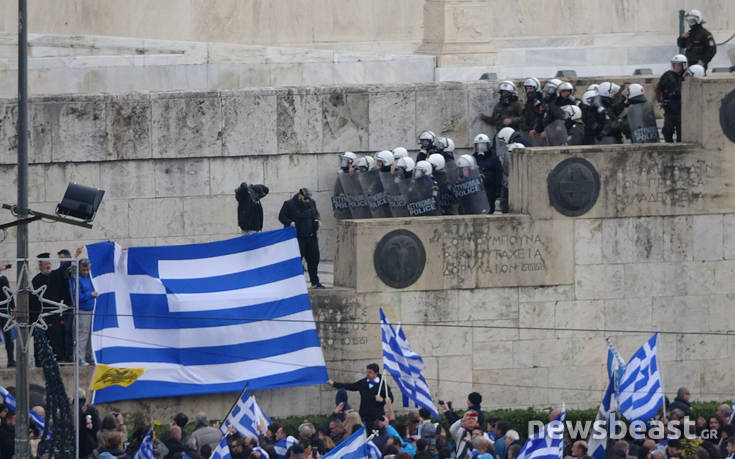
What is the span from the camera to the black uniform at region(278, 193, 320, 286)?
2958cm

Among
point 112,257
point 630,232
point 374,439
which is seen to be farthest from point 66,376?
point 630,232

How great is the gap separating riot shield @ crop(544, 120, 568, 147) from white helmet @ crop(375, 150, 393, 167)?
7.78 feet

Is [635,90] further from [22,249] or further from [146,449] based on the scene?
[146,449]

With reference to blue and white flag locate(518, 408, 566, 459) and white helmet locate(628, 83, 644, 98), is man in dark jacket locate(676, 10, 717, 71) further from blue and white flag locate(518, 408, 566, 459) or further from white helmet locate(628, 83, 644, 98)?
blue and white flag locate(518, 408, 566, 459)

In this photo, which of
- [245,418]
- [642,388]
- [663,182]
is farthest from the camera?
[663,182]

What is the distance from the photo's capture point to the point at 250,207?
98.2 feet

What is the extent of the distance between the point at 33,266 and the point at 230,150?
10.5 feet

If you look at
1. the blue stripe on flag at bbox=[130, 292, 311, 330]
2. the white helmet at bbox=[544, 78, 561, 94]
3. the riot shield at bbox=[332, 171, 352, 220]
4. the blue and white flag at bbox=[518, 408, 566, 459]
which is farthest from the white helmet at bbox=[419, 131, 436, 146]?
the blue and white flag at bbox=[518, 408, 566, 459]

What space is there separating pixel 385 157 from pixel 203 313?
143 inches

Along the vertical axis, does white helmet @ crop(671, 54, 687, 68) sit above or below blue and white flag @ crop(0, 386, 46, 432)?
above

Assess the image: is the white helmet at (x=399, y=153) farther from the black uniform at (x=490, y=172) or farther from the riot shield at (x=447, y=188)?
the black uniform at (x=490, y=172)

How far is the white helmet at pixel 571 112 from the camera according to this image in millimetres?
30891

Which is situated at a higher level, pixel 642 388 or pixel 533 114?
pixel 533 114

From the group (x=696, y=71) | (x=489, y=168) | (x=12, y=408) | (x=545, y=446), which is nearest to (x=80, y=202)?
(x=12, y=408)
